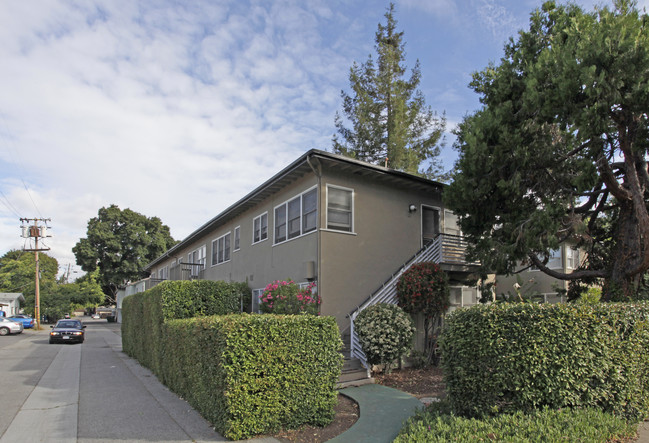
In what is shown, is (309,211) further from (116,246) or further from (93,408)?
(116,246)

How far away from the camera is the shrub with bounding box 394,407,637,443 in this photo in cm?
467

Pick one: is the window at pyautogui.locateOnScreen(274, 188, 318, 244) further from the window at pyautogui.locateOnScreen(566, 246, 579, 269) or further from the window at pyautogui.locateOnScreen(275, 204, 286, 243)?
the window at pyautogui.locateOnScreen(566, 246, 579, 269)

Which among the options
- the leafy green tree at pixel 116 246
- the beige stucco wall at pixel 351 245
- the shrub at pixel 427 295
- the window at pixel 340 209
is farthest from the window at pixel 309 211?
the leafy green tree at pixel 116 246

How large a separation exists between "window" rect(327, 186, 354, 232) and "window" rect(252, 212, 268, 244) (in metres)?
4.01

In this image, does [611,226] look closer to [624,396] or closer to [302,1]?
[624,396]

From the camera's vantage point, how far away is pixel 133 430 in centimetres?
658

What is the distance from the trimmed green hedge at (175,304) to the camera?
10409 millimetres

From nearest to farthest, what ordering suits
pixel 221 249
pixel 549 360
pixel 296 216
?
pixel 549 360
pixel 296 216
pixel 221 249

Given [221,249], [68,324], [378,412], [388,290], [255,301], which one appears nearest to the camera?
[378,412]

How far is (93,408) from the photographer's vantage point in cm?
797

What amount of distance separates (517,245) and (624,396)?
14.5ft

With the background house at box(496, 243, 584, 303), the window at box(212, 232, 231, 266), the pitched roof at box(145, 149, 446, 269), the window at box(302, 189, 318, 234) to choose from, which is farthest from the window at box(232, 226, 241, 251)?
the background house at box(496, 243, 584, 303)

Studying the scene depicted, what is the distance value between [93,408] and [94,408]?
21 mm

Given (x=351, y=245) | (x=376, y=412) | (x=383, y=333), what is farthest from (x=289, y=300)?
(x=376, y=412)
